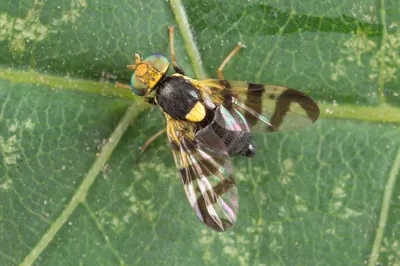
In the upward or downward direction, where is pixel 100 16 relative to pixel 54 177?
upward

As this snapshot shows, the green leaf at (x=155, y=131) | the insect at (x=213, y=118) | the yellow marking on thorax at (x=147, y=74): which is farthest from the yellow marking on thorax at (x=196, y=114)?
the yellow marking on thorax at (x=147, y=74)

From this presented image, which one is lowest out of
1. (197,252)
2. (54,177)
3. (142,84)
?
(197,252)

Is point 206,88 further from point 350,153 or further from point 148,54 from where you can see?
point 350,153

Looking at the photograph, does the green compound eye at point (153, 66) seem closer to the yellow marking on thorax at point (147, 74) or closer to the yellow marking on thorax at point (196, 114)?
the yellow marking on thorax at point (147, 74)

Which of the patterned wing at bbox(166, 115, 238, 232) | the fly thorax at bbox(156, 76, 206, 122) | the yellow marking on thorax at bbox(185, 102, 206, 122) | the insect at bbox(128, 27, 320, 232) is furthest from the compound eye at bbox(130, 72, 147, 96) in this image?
the yellow marking on thorax at bbox(185, 102, 206, 122)

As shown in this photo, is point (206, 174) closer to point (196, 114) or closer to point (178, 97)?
point (196, 114)

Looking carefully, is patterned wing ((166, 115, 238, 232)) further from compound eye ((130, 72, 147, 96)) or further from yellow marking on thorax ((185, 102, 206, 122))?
compound eye ((130, 72, 147, 96))

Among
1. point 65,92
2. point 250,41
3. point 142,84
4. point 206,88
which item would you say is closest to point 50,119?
point 65,92
